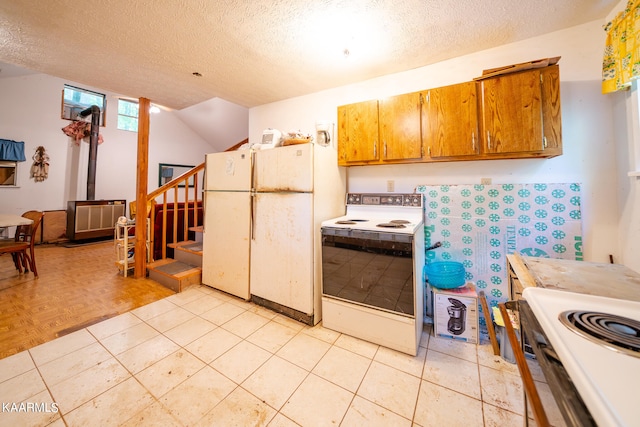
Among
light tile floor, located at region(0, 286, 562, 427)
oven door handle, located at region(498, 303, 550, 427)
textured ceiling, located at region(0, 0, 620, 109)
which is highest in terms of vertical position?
textured ceiling, located at region(0, 0, 620, 109)

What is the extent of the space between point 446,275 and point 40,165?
8.28m

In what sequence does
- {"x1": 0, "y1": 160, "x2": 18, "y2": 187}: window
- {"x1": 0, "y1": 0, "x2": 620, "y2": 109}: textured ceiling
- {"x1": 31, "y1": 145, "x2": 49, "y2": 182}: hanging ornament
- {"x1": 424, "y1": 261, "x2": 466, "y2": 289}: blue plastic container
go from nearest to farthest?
{"x1": 0, "y1": 0, "x2": 620, "y2": 109}: textured ceiling, {"x1": 424, "y1": 261, "x2": 466, "y2": 289}: blue plastic container, {"x1": 0, "y1": 160, "x2": 18, "y2": 187}: window, {"x1": 31, "y1": 145, "x2": 49, "y2": 182}: hanging ornament

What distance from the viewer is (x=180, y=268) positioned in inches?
128

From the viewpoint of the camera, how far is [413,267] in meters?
1.75

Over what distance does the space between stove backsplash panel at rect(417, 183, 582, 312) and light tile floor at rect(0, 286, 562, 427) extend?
718 mm

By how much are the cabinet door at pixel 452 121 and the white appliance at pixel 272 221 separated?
3.25 feet

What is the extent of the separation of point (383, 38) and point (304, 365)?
2.70 m

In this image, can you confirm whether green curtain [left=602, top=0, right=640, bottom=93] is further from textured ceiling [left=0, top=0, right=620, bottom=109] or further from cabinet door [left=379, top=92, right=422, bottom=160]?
cabinet door [left=379, top=92, right=422, bottom=160]

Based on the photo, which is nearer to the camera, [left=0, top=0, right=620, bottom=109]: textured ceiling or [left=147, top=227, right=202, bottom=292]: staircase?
[left=0, top=0, right=620, bottom=109]: textured ceiling

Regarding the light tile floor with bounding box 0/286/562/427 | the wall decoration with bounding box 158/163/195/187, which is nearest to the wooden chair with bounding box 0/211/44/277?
the light tile floor with bounding box 0/286/562/427

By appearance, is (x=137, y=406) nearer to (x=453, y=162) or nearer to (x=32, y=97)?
(x=453, y=162)

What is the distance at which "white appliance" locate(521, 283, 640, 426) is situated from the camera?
0.46 m

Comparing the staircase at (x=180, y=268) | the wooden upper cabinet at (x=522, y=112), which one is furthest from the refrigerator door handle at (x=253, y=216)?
the wooden upper cabinet at (x=522, y=112)

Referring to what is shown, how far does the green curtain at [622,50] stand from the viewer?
139 cm
